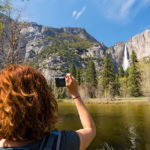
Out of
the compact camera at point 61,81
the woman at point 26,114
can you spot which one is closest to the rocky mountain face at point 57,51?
the compact camera at point 61,81

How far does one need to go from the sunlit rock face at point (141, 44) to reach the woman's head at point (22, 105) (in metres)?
124

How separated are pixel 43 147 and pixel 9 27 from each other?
7491 millimetres

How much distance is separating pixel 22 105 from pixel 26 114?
2.8 inches

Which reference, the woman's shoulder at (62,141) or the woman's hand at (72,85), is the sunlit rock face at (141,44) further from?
the woman's shoulder at (62,141)

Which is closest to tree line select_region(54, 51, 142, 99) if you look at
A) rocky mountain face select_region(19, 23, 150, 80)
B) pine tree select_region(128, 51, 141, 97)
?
pine tree select_region(128, 51, 141, 97)

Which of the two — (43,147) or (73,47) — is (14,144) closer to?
(43,147)

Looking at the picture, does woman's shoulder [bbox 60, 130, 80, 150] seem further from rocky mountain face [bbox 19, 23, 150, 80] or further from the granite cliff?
rocky mountain face [bbox 19, 23, 150, 80]

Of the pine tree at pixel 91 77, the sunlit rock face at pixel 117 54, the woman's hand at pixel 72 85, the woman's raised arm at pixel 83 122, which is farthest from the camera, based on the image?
the sunlit rock face at pixel 117 54

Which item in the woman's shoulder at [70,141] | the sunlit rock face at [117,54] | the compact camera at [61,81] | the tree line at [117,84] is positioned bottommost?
the woman's shoulder at [70,141]

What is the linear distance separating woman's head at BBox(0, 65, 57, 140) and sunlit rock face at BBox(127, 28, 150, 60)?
124m

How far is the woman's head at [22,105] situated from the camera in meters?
0.93

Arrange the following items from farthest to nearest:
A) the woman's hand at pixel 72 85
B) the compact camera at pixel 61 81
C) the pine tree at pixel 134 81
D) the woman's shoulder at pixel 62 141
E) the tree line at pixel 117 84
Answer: the pine tree at pixel 134 81 → the tree line at pixel 117 84 → the compact camera at pixel 61 81 → the woman's hand at pixel 72 85 → the woman's shoulder at pixel 62 141

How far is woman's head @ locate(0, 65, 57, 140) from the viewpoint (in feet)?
3.07

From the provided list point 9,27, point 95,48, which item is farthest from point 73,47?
point 9,27
